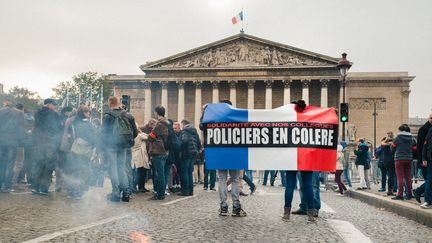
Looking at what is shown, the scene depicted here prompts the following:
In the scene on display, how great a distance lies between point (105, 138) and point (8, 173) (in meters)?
3.47

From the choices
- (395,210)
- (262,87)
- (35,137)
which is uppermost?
(262,87)

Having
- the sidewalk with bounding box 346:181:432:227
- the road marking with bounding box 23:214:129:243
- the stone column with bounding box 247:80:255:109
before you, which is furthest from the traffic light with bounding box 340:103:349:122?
the stone column with bounding box 247:80:255:109

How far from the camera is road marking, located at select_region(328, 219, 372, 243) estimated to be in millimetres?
5645

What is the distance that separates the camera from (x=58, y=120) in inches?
441

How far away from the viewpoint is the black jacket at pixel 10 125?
11.7 meters

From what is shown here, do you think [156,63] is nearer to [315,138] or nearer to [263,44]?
[263,44]

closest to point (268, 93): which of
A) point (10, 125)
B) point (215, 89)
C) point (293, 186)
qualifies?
point (215, 89)

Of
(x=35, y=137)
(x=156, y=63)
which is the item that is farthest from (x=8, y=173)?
(x=156, y=63)

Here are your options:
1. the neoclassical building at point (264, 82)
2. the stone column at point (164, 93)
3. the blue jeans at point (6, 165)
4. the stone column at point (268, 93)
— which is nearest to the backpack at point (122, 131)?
the blue jeans at point (6, 165)

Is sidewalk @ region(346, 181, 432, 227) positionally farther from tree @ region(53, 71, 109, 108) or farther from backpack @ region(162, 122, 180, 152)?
tree @ region(53, 71, 109, 108)

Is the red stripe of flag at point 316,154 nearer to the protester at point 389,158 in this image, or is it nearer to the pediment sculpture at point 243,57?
the protester at point 389,158

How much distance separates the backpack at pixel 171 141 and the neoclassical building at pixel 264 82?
43.8 metres

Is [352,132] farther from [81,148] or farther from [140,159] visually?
[81,148]

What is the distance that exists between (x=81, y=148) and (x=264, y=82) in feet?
156
